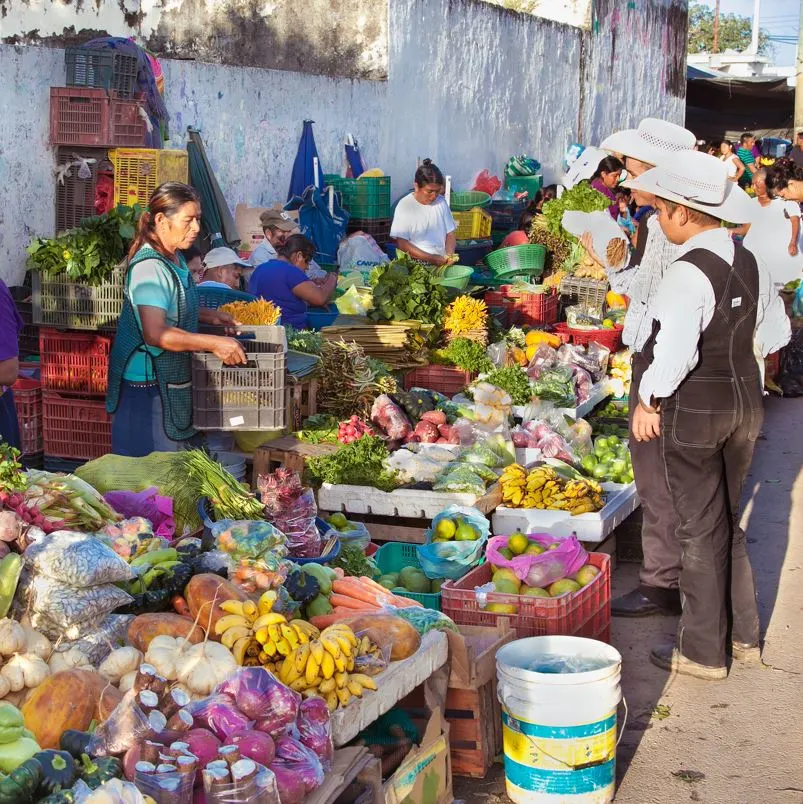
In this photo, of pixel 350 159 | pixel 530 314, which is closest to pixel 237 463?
pixel 530 314

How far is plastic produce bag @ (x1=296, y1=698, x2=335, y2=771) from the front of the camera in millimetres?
3406

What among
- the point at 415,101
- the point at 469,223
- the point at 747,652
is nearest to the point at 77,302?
the point at 747,652

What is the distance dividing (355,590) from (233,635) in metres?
0.96

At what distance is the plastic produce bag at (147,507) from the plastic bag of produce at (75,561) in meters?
1.20

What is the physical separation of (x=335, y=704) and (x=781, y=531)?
4915 millimetres

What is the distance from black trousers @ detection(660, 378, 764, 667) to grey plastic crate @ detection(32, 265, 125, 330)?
10.1 feet

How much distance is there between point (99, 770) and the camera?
9.79 ft

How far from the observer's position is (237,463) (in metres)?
6.43

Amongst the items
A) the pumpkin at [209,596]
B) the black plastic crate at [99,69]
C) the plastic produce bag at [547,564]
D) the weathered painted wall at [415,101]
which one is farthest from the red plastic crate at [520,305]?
the pumpkin at [209,596]

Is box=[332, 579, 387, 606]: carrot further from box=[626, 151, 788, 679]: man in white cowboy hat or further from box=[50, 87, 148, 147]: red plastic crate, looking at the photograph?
box=[50, 87, 148, 147]: red plastic crate

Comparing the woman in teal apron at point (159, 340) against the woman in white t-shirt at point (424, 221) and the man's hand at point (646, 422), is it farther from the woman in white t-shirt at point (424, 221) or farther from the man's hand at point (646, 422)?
the woman in white t-shirt at point (424, 221)

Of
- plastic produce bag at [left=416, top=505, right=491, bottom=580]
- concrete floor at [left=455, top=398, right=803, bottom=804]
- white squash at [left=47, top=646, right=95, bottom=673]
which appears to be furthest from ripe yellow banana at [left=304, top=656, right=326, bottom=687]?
plastic produce bag at [left=416, top=505, right=491, bottom=580]

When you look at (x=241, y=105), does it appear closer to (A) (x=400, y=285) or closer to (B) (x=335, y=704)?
(A) (x=400, y=285)

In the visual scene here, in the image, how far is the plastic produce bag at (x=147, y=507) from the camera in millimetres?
5199
